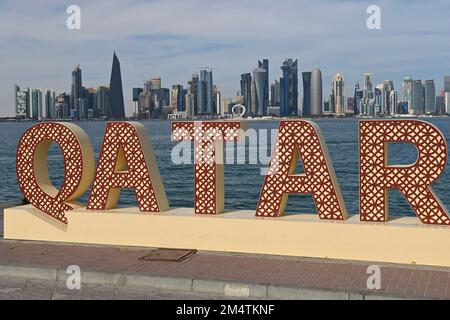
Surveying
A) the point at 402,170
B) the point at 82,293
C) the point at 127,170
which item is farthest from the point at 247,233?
the point at 82,293

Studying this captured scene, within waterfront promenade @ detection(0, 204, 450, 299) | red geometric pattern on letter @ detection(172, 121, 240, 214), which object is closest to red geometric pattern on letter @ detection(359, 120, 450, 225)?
waterfront promenade @ detection(0, 204, 450, 299)

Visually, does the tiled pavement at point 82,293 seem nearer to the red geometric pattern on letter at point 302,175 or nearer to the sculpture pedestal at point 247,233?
the sculpture pedestal at point 247,233

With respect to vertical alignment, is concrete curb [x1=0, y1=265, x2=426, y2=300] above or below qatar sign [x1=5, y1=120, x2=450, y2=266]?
below

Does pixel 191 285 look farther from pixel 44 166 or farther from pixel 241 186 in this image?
pixel 241 186

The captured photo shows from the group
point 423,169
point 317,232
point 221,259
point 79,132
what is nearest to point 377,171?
point 423,169

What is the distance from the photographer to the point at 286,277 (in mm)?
11883

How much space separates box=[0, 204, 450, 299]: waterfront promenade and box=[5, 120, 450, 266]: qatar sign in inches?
22.8

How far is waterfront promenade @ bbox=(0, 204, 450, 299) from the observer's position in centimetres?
1109

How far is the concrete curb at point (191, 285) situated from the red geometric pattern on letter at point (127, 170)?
2.98m

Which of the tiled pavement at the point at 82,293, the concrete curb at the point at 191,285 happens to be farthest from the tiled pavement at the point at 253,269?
the tiled pavement at the point at 82,293

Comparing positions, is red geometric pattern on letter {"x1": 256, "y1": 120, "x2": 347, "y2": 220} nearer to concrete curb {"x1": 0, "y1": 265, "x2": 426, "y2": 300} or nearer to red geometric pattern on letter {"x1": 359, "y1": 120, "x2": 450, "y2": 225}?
red geometric pattern on letter {"x1": 359, "y1": 120, "x2": 450, "y2": 225}
